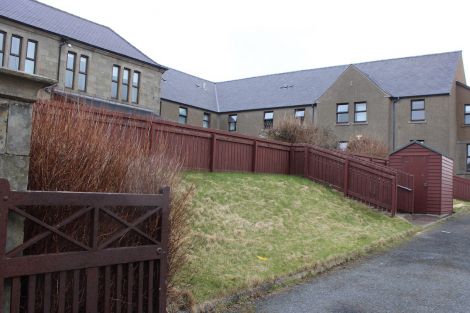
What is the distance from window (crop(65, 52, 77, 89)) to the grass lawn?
16.5 metres

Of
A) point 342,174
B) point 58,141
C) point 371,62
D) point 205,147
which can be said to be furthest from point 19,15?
point 371,62

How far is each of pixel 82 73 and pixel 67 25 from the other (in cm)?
346


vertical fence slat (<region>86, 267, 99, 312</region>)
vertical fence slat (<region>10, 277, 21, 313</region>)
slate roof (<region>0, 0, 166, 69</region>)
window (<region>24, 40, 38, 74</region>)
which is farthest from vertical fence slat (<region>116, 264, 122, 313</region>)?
window (<region>24, 40, 38, 74</region>)

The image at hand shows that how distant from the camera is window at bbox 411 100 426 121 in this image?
3306cm

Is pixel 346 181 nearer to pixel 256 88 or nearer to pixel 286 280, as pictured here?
pixel 286 280

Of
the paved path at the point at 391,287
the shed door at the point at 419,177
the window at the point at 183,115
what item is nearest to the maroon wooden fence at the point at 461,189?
the shed door at the point at 419,177

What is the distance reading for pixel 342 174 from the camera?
54.3 ft

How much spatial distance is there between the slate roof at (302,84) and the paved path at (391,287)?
25.8 metres

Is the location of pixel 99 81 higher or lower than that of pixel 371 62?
lower

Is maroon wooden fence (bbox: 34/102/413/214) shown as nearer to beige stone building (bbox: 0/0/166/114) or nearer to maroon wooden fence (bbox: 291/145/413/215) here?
maroon wooden fence (bbox: 291/145/413/215)

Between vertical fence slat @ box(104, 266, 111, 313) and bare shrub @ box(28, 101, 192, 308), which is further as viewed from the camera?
bare shrub @ box(28, 101, 192, 308)

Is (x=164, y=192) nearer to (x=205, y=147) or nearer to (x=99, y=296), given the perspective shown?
(x=99, y=296)

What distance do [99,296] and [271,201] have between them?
849 centimetres

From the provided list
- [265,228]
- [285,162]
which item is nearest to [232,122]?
[285,162]
